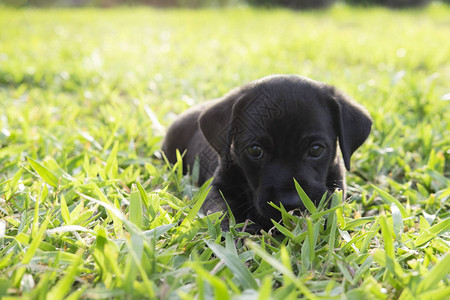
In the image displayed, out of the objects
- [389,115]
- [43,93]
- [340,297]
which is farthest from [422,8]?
[340,297]

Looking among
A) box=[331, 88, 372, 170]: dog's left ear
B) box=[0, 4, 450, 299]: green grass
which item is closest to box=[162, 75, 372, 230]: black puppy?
box=[331, 88, 372, 170]: dog's left ear

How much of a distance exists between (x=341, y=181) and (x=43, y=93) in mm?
4086

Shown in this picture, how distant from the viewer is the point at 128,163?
3535 mm

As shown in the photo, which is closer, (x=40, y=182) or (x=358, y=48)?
(x=40, y=182)

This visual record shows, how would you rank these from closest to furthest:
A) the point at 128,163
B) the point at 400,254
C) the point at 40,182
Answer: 1. the point at 400,254
2. the point at 40,182
3. the point at 128,163

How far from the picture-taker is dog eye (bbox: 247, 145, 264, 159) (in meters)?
2.80

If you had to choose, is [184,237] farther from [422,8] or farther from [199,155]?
[422,8]

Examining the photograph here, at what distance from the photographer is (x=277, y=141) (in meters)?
2.71

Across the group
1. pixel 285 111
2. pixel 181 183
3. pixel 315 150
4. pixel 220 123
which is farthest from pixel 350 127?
pixel 181 183

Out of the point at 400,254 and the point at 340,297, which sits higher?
the point at 340,297

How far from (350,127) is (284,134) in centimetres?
49

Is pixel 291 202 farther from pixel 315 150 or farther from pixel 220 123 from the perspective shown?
pixel 220 123

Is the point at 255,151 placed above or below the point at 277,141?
below

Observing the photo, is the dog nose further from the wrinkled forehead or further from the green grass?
the wrinkled forehead
